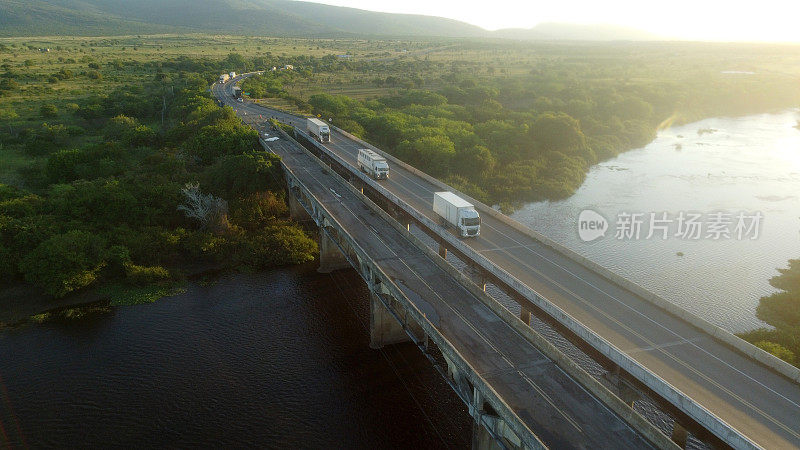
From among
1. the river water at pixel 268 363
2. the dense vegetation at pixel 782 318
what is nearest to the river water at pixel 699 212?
the river water at pixel 268 363

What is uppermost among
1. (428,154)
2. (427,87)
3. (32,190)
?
(427,87)

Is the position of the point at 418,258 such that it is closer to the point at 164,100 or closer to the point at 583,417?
the point at 583,417

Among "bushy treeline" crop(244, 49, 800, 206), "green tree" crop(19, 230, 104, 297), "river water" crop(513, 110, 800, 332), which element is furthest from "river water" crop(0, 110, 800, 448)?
"bushy treeline" crop(244, 49, 800, 206)

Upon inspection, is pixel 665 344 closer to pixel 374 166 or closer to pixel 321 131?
pixel 374 166

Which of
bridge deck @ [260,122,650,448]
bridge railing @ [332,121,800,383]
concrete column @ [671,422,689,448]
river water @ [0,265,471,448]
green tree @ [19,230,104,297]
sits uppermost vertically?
bridge railing @ [332,121,800,383]

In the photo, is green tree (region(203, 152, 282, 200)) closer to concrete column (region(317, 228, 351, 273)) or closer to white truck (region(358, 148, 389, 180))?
white truck (region(358, 148, 389, 180))

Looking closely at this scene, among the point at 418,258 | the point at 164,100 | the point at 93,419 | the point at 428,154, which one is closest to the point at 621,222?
the point at 428,154

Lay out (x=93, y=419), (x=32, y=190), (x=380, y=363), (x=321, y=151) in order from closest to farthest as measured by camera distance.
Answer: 1. (x=93, y=419)
2. (x=380, y=363)
3. (x=32, y=190)
4. (x=321, y=151)
